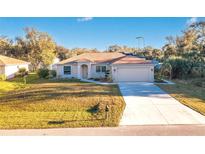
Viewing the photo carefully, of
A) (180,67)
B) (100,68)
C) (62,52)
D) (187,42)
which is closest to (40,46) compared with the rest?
(62,52)

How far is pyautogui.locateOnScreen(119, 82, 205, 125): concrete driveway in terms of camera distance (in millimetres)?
11680

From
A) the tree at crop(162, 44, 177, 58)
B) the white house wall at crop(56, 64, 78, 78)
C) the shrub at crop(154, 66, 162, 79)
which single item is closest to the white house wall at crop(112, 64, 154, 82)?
the shrub at crop(154, 66, 162, 79)

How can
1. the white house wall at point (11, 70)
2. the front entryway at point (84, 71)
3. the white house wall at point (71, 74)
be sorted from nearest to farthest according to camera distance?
the white house wall at point (71, 74), the front entryway at point (84, 71), the white house wall at point (11, 70)

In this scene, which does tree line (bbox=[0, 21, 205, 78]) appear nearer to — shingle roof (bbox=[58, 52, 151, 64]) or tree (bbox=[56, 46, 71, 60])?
shingle roof (bbox=[58, 52, 151, 64])

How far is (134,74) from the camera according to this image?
27.2m

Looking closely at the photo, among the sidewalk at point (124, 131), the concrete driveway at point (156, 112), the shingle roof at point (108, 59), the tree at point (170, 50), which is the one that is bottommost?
the sidewalk at point (124, 131)

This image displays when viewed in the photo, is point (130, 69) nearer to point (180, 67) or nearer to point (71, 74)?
point (180, 67)

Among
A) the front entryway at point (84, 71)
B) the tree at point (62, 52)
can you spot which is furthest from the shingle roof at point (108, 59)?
the tree at point (62, 52)

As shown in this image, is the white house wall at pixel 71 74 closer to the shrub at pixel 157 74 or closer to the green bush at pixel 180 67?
the shrub at pixel 157 74

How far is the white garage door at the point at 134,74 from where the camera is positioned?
88.7 feet

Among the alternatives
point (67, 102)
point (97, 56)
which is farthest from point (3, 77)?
point (67, 102)

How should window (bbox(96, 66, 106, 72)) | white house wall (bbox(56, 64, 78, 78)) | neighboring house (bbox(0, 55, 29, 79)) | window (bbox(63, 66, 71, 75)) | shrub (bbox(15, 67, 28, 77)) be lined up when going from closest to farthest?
window (bbox(96, 66, 106, 72))
white house wall (bbox(56, 64, 78, 78))
window (bbox(63, 66, 71, 75))
neighboring house (bbox(0, 55, 29, 79))
shrub (bbox(15, 67, 28, 77))
